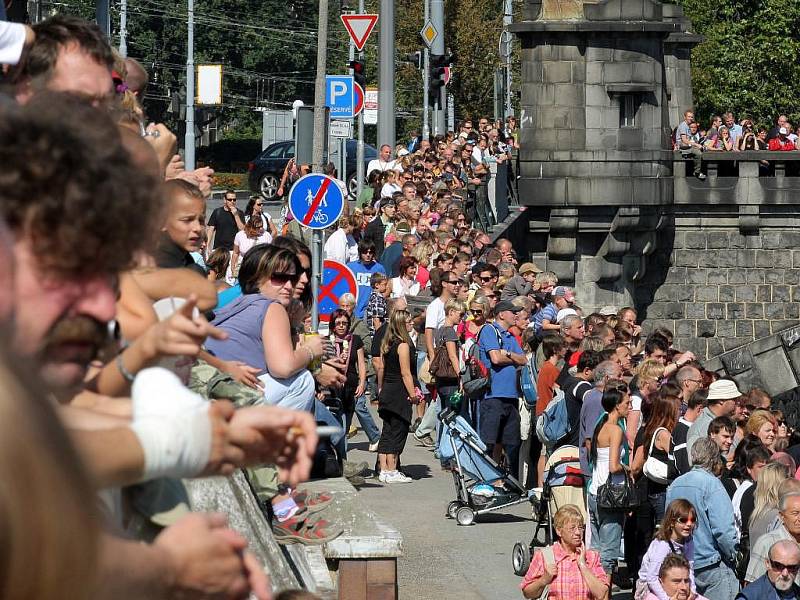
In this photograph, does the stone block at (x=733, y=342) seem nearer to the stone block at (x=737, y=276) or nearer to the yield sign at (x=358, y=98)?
the stone block at (x=737, y=276)

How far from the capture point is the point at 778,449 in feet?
38.3

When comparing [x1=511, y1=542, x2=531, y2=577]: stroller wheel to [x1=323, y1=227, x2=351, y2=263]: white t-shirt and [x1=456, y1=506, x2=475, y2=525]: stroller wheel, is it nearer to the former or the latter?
[x1=456, y1=506, x2=475, y2=525]: stroller wheel

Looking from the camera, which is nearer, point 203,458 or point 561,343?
point 203,458

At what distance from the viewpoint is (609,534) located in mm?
10984

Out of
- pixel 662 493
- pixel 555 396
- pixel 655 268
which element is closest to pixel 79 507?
pixel 662 493

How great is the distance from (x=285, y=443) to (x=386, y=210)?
20268 millimetres

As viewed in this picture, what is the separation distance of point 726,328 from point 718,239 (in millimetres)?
2113

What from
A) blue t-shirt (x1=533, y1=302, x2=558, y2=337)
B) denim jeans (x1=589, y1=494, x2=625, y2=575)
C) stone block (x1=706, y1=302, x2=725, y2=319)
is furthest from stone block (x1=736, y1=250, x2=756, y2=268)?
denim jeans (x1=589, y1=494, x2=625, y2=575)

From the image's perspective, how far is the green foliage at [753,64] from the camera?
55.4 m

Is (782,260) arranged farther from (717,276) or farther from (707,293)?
(707,293)

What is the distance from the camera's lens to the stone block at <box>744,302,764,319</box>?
3186 centimetres

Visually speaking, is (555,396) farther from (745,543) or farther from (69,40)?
(69,40)

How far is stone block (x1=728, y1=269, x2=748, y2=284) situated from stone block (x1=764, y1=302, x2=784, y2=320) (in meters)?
0.85

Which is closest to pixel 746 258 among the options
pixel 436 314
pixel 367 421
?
pixel 436 314
